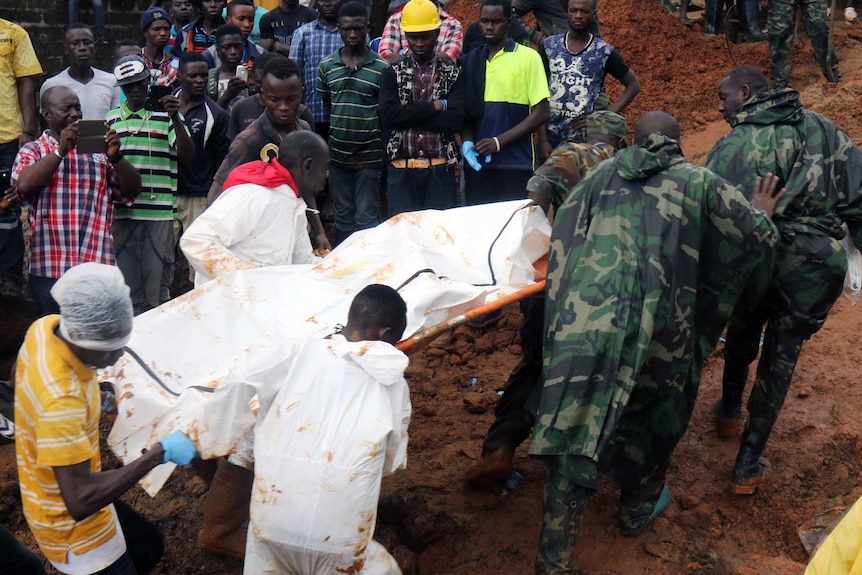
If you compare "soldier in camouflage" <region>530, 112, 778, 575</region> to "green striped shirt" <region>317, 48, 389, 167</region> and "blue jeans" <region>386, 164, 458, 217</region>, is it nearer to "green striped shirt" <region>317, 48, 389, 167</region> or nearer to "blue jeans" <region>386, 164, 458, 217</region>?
"blue jeans" <region>386, 164, 458, 217</region>

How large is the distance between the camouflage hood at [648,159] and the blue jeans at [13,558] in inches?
107

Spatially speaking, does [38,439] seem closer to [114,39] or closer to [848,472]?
[848,472]

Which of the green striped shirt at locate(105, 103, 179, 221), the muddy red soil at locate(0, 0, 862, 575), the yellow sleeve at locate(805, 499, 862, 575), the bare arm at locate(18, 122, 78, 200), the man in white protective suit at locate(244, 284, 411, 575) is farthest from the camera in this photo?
the green striped shirt at locate(105, 103, 179, 221)

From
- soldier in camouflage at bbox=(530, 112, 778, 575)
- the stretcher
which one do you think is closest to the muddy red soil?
soldier in camouflage at bbox=(530, 112, 778, 575)

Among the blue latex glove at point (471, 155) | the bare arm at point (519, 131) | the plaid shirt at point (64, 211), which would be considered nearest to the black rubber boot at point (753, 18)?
the bare arm at point (519, 131)

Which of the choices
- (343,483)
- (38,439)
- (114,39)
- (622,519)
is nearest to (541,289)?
(622,519)

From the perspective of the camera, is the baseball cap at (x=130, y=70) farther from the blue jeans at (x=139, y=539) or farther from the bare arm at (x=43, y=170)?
the blue jeans at (x=139, y=539)

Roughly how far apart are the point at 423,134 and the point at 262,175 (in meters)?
2.19

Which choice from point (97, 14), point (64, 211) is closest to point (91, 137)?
point (64, 211)

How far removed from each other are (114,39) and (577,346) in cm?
969

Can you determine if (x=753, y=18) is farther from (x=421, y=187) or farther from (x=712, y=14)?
(x=421, y=187)

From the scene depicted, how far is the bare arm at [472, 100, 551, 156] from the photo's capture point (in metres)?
6.24

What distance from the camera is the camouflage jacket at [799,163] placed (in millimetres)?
4527

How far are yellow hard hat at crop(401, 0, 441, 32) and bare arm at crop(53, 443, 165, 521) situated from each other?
13.4ft
